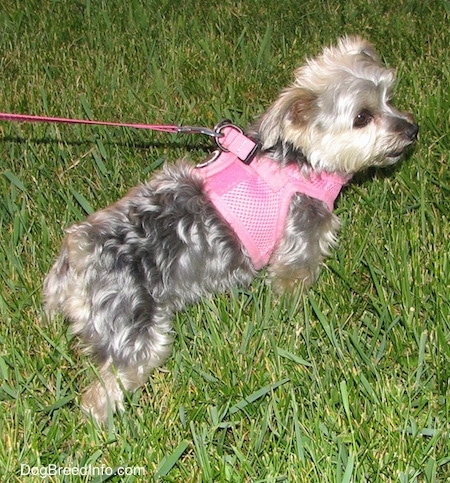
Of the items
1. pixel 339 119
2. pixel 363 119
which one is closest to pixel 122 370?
pixel 339 119

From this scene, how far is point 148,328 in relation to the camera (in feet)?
12.9

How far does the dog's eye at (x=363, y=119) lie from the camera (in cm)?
432

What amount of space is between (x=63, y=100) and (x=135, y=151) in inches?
45.7

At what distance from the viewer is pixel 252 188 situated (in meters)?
4.25

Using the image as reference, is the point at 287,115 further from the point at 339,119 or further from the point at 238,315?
the point at 238,315

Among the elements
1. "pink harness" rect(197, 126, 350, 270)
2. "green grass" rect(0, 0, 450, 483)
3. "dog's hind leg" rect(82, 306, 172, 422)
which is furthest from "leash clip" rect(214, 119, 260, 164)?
"dog's hind leg" rect(82, 306, 172, 422)

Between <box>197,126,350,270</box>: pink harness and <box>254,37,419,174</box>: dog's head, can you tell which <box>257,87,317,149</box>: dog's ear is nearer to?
<box>254,37,419,174</box>: dog's head

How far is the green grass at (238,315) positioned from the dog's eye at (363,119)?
72cm

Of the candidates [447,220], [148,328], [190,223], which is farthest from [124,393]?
[447,220]

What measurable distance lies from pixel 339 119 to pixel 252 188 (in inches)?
22.4

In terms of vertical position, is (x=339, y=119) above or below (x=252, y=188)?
above

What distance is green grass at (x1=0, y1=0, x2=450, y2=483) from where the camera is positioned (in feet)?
11.6

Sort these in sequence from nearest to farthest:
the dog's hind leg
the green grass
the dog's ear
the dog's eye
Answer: the green grass → the dog's hind leg → the dog's ear → the dog's eye

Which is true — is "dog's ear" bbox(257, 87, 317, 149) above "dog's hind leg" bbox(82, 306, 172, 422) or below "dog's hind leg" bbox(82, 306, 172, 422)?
above
